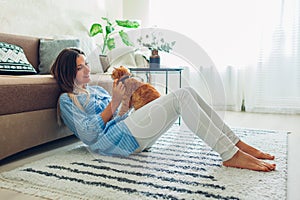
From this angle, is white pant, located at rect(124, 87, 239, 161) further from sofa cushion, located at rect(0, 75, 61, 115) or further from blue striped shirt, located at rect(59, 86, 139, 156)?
sofa cushion, located at rect(0, 75, 61, 115)

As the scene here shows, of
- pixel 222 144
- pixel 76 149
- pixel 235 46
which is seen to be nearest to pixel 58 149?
pixel 76 149

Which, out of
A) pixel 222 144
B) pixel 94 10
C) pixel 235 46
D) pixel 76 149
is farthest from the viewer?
pixel 94 10

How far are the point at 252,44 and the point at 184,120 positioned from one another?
90.4 inches

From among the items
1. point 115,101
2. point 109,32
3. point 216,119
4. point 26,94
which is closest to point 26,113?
point 26,94

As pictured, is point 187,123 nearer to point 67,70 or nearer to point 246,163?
point 246,163

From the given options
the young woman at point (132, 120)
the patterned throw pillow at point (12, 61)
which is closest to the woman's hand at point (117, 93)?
the young woman at point (132, 120)

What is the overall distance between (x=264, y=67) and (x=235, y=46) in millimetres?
411

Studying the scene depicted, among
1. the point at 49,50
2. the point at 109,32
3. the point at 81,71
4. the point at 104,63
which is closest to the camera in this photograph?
the point at 81,71

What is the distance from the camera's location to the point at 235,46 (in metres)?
3.46

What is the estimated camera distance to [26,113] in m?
1.57

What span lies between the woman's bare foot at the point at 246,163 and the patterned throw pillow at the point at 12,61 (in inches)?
59.9

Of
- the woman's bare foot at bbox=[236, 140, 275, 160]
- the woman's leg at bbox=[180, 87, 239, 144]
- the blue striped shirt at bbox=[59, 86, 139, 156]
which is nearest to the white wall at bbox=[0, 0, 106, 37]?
the blue striped shirt at bbox=[59, 86, 139, 156]

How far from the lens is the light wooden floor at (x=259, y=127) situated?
3.99ft

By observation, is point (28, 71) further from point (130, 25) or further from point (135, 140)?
point (130, 25)
